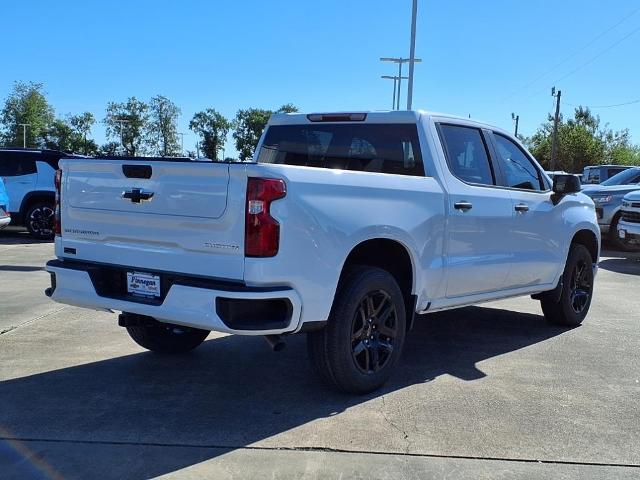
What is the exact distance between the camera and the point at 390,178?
14.9ft

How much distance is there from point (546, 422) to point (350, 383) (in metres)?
1.31

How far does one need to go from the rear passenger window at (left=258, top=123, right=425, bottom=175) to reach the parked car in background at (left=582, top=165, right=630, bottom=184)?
52.3ft

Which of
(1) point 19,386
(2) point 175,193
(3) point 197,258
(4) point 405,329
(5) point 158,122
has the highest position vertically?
(5) point 158,122

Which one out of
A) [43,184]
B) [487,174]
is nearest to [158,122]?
[43,184]

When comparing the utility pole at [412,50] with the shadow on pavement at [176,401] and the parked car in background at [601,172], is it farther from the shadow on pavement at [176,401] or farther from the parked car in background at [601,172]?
the shadow on pavement at [176,401]

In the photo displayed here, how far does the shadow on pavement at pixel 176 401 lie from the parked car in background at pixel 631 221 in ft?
23.9

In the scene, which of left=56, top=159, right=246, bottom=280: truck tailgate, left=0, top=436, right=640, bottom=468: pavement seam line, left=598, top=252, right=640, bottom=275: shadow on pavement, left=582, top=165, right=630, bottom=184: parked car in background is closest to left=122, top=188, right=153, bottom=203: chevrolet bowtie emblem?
left=56, top=159, right=246, bottom=280: truck tailgate

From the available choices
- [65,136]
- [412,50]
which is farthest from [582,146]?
[65,136]

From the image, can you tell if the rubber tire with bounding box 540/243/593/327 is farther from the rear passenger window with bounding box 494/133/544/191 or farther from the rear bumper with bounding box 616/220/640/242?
the rear bumper with bounding box 616/220/640/242

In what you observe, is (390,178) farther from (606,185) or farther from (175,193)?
(606,185)

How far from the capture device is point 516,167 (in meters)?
6.17

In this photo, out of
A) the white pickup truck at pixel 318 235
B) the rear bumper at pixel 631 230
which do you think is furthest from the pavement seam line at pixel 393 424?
the rear bumper at pixel 631 230

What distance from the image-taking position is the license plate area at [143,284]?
13.4 feet

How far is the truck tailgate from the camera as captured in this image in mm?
3779
